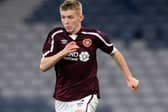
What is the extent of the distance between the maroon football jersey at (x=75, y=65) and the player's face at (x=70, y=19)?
11 centimetres

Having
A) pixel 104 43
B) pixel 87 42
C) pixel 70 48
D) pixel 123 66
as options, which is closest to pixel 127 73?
pixel 123 66

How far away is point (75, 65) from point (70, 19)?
374 millimetres

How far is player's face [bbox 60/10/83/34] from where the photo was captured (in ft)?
16.9

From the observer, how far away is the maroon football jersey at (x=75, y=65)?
17.4 ft

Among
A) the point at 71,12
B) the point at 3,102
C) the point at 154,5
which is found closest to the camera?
the point at 71,12

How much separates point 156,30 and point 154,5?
1.29 ft

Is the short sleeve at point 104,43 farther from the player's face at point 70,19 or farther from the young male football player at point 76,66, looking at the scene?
the player's face at point 70,19

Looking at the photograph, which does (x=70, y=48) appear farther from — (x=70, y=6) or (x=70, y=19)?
(x=70, y=6)

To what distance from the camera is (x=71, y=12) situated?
17.0ft

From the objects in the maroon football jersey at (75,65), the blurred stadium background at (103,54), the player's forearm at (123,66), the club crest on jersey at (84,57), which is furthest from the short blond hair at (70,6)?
the blurred stadium background at (103,54)

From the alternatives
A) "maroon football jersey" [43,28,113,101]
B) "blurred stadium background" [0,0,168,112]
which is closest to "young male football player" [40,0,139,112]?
"maroon football jersey" [43,28,113,101]

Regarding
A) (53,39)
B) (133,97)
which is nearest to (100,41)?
Answer: (53,39)

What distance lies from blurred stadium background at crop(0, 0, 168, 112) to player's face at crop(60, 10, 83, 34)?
4.05 meters

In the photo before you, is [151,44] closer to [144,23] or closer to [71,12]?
[144,23]
